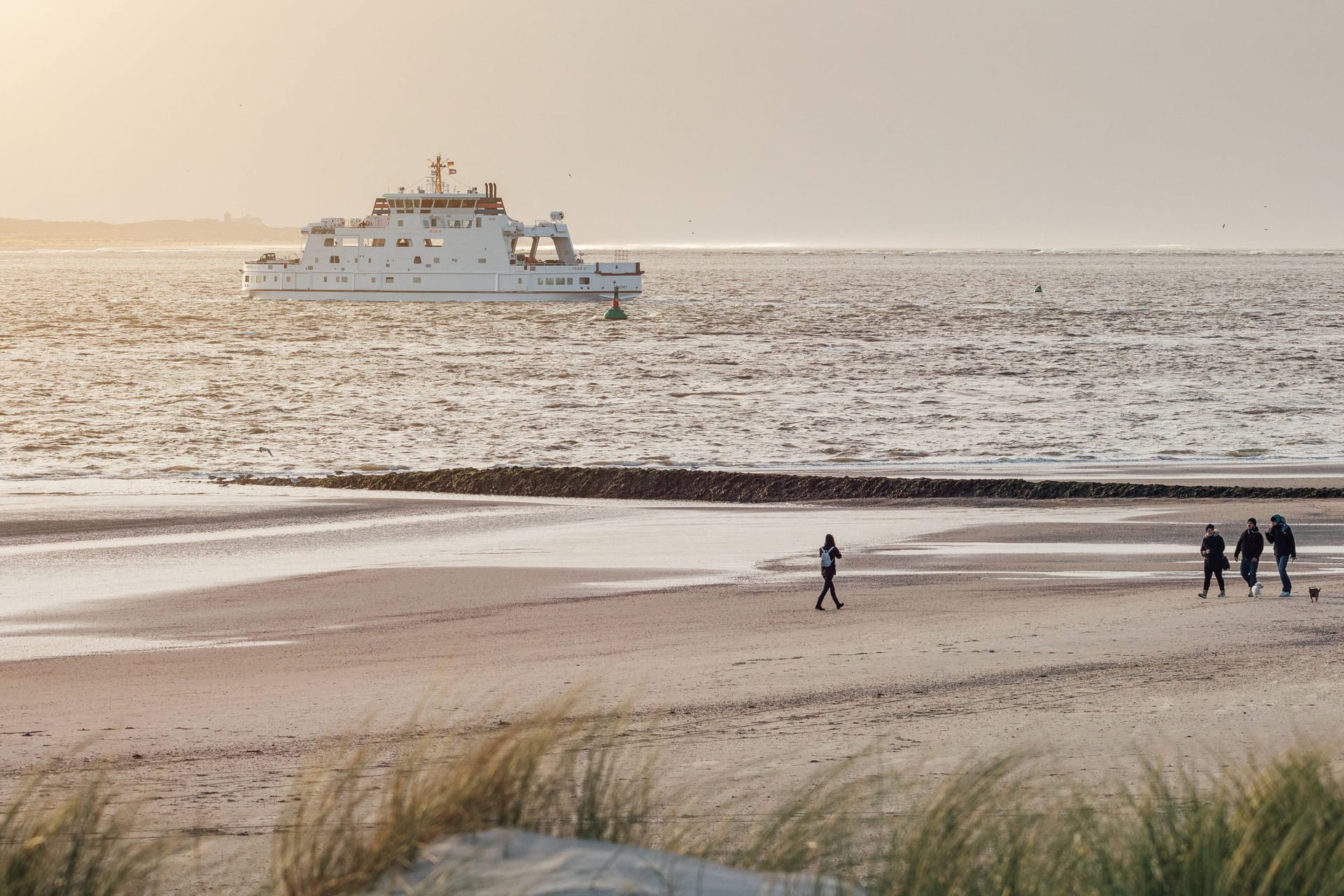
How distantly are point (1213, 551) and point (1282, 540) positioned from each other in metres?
0.83

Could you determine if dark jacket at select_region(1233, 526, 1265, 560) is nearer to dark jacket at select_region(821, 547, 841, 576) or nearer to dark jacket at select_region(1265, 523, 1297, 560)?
dark jacket at select_region(1265, 523, 1297, 560)

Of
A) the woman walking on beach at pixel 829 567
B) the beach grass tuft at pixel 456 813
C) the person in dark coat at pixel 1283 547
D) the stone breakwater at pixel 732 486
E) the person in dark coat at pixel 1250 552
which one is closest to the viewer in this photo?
the beach grass tuft at pixel 456 813

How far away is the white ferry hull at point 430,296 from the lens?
82.0 m

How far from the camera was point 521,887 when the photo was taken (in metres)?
3.25

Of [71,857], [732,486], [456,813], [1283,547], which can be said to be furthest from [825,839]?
[732,486]

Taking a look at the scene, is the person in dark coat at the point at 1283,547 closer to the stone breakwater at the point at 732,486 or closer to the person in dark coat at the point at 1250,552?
the person in dark coat at the point at 1250,552

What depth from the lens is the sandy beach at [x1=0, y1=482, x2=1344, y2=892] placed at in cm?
817

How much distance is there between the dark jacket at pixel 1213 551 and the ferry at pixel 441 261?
2780 inches

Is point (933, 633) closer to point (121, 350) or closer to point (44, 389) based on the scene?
point (44, 389)

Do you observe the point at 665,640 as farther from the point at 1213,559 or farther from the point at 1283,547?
the point at 1283,547

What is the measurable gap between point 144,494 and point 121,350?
36.1m

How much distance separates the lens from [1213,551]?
12742 mm

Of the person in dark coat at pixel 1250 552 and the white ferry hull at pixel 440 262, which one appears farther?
the white ferry hull at pixel 440 262

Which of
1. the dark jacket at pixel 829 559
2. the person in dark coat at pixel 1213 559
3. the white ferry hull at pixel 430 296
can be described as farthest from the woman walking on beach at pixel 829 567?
the white ferry hull at pixel 430 296
